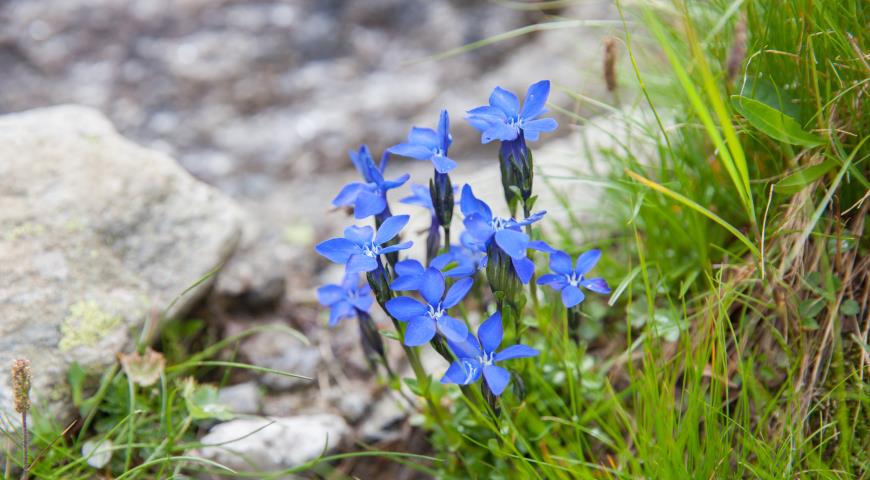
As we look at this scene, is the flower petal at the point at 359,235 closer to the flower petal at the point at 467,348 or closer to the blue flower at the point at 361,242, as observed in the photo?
the blue flower at the point at 361,242

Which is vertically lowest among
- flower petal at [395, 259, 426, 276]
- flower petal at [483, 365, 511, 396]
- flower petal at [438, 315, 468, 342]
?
flower petal at [483, 365, 511, 396]

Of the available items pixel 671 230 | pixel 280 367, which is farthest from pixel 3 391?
pixel 671 230

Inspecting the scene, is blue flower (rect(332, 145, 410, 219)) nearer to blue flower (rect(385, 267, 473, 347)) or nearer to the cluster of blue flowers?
the cluster of blue flowers

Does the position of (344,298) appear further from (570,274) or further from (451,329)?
(570,274)

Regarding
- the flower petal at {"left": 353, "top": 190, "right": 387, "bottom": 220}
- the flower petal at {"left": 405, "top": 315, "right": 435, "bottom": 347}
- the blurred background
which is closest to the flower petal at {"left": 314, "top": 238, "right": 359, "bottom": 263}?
the flower petal at {"left": 353, "top": 190, "right": 387, "bottom": 220}

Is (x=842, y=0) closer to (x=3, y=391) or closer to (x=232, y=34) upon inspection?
(x=3, y=391)

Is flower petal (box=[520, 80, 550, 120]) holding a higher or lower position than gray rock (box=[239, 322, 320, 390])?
higher
